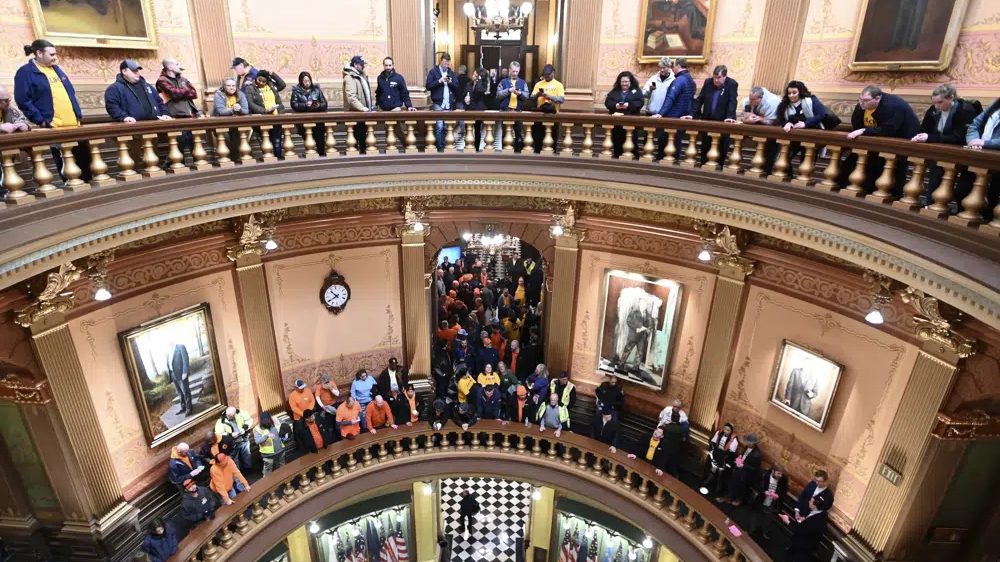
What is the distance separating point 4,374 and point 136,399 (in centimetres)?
150

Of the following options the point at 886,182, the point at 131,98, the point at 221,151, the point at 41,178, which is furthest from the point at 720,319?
the point at 41,178

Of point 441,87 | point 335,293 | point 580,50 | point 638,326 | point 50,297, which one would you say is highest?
point 580,50

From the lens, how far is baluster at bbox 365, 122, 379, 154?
7.58 m

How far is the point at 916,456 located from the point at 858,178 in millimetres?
3403

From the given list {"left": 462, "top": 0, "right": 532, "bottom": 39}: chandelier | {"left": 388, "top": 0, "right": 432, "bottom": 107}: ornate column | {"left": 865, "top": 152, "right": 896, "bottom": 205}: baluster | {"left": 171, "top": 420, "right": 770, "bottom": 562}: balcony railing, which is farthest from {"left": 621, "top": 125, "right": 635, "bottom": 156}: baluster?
{"left": 171, "top": 420, "right": 770, "bottom": 562}: balcony railing

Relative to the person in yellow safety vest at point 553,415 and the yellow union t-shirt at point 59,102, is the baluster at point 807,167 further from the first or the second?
the yellow union t-shirt at point 59,102

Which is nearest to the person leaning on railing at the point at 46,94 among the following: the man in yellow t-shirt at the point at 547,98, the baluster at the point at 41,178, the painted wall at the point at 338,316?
the baluster at the point at 41,178

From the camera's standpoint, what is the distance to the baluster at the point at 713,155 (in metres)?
6.69

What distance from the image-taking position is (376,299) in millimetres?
9750

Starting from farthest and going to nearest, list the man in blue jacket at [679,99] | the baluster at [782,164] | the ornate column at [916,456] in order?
1. the man in blue jacket at [679,99]
2. the baluster at [782,164]
3. the ornate column at [916,456]

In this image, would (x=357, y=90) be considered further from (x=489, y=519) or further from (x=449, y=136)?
(x=489, y=519)

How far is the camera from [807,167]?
587cm

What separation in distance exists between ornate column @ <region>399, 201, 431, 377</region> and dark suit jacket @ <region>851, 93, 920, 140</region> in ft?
21.2

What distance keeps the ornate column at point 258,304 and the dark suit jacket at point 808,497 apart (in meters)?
8.11
